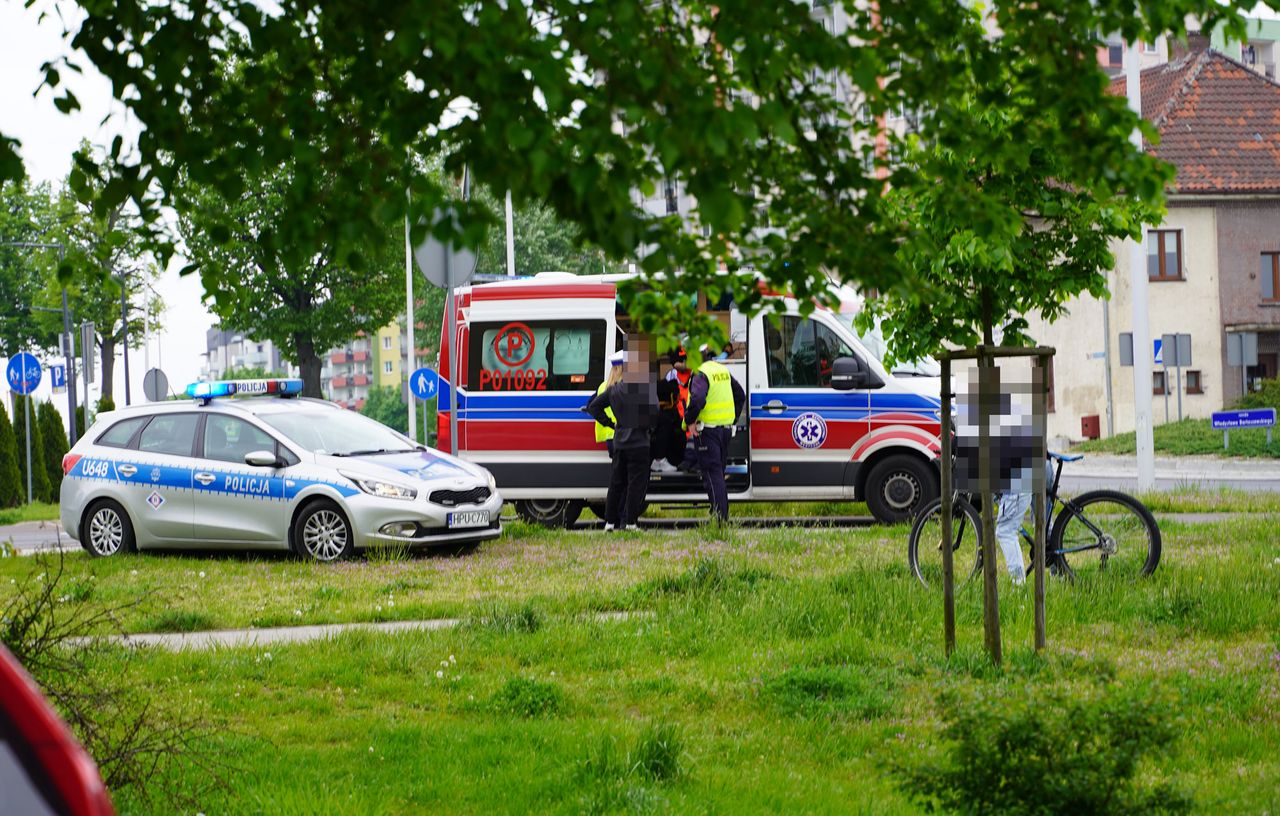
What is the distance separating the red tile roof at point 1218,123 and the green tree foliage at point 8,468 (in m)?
30.6

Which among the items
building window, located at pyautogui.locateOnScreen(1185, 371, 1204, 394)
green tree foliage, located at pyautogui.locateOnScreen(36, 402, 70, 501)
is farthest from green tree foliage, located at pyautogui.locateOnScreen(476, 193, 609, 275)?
green tree foliage, located at pyautogui.locateOnScreen(36, 402, 70, 501)

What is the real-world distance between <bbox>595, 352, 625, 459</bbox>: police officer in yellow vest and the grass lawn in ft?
12.9

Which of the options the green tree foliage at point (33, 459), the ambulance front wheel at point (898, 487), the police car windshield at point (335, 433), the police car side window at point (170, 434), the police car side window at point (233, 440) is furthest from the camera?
the green tree foliage at point (33, 459)

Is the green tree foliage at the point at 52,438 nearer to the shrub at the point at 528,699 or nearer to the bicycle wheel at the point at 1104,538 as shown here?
the bicycle wheel at the point at 1104,538

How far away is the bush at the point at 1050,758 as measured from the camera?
4266 mm

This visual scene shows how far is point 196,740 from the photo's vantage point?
6395mm

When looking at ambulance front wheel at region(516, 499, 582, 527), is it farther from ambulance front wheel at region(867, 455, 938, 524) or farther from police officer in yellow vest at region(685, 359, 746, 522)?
ambulance front wheel at region(867, 455, 938, 524)

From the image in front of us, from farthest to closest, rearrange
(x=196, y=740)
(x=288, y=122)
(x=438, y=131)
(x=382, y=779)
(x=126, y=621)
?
(x=126, y=621), (x=196, y=740), (x=382, y=779), (x=288, y=122), (x=438, y=131)

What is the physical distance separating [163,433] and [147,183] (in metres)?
12.1

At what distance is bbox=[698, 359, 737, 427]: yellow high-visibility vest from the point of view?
1627 centimetres

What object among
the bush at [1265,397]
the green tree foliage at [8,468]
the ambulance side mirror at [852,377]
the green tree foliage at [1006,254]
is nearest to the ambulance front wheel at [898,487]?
the ambulance side mirror at [852,377]

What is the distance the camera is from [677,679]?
25.2 ft

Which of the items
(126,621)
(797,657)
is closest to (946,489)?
(797,657)

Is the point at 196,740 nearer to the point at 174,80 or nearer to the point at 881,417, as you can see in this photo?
the point at 174,80
